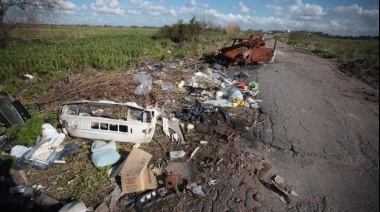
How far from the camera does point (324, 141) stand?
510cm

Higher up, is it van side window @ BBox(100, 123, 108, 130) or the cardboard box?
van side window @ BBox(100, 123, 108, 130)

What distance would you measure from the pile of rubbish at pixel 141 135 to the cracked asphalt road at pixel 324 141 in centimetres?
94

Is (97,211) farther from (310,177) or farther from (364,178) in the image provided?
(364,178)

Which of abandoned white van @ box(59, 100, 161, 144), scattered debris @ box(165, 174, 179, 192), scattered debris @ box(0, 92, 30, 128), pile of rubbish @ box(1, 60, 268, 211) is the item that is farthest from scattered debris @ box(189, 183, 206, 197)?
scattered debris @ box(0, 92, 30, 128)

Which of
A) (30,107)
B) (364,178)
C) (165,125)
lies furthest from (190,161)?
(30,107)

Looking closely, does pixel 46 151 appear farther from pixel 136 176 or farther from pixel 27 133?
pixel 136 176

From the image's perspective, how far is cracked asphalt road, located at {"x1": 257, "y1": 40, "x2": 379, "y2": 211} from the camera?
3.64 metres

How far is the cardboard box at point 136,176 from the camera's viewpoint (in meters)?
3.81

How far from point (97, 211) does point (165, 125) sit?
2.59 m

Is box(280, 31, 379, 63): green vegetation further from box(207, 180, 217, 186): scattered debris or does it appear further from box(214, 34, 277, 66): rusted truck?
box(214, 34, 277, 66): rusted truck

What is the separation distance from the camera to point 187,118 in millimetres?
6105

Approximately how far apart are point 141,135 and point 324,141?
403 cm

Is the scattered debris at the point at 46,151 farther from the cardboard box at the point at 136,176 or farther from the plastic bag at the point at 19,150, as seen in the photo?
the cardboard box at the point at 136,176

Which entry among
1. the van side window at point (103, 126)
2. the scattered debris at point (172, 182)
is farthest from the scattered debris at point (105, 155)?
the scattered debris at point (172, 182)
